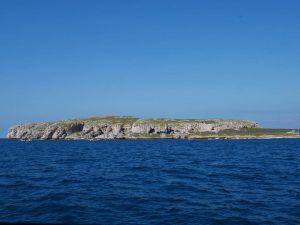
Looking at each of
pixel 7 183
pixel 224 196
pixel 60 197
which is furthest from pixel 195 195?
pixel 7 183

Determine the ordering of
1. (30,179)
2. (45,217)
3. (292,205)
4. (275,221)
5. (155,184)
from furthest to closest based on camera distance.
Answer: (30,179)
(155,184)
(292,205)
(45,217)
(275,221)

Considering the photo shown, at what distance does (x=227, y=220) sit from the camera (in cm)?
2016

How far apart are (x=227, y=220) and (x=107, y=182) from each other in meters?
16.7

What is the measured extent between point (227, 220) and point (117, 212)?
633 centimetres

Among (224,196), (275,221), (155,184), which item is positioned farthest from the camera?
(155,184)

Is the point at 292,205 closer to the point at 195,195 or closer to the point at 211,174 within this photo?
the point at 195,195

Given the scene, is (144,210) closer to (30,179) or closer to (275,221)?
(275,221)

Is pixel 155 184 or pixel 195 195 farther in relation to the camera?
pixel 155 184

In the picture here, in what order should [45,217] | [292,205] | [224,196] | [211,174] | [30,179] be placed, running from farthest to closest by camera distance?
1. [211,174]
2. [30,179]
3. [224,196]
4. [292,205]
5. [45,217]

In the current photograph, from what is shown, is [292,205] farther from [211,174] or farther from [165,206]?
[211,174]

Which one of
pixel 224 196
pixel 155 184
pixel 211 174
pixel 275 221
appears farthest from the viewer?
pixel 211 174

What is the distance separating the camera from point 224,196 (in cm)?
2670

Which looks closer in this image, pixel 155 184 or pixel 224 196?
pixel 224 196

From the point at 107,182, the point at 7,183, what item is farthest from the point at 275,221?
the point at 7,183
